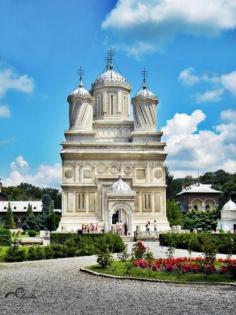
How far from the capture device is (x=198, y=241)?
27219 mm

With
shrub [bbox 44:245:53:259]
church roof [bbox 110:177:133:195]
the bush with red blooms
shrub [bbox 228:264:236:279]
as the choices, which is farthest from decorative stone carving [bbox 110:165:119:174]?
shrub [bbox 228:264:236:279]

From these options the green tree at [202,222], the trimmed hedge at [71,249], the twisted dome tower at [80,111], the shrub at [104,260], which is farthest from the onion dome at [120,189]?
the shrub at [104,260]

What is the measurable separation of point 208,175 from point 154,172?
56.7 metres

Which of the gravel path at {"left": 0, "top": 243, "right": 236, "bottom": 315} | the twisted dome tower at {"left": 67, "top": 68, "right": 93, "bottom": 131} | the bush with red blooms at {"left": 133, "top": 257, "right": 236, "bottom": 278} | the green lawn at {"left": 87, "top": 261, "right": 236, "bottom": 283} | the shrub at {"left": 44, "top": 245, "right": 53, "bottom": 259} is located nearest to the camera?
the gravel path at {"left": 0, "top": 243, "right": 236, "bottom": 315}

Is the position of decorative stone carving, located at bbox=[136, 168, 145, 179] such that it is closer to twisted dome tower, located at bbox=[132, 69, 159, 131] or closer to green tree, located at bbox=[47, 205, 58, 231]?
twisted dome tower, located at bbox=[132, 69, 159, 131]

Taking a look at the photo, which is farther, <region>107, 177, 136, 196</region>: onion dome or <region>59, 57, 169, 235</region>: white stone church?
<region>59, 57, 169, 235</region>: white stone church

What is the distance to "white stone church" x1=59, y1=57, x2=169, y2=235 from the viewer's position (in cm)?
4775

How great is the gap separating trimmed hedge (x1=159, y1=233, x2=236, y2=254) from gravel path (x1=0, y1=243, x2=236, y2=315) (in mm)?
11538

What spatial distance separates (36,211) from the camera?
7669cm

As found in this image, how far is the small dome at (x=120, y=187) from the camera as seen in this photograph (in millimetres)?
43688

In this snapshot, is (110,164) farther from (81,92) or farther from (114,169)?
(81,92)

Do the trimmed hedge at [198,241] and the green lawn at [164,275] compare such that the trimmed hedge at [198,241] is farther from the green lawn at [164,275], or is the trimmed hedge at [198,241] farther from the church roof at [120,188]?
the church roof at [120,188]

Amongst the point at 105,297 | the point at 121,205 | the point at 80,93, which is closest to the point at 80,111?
the point at 80,93

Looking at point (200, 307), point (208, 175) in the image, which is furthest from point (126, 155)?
point (208, 175)
